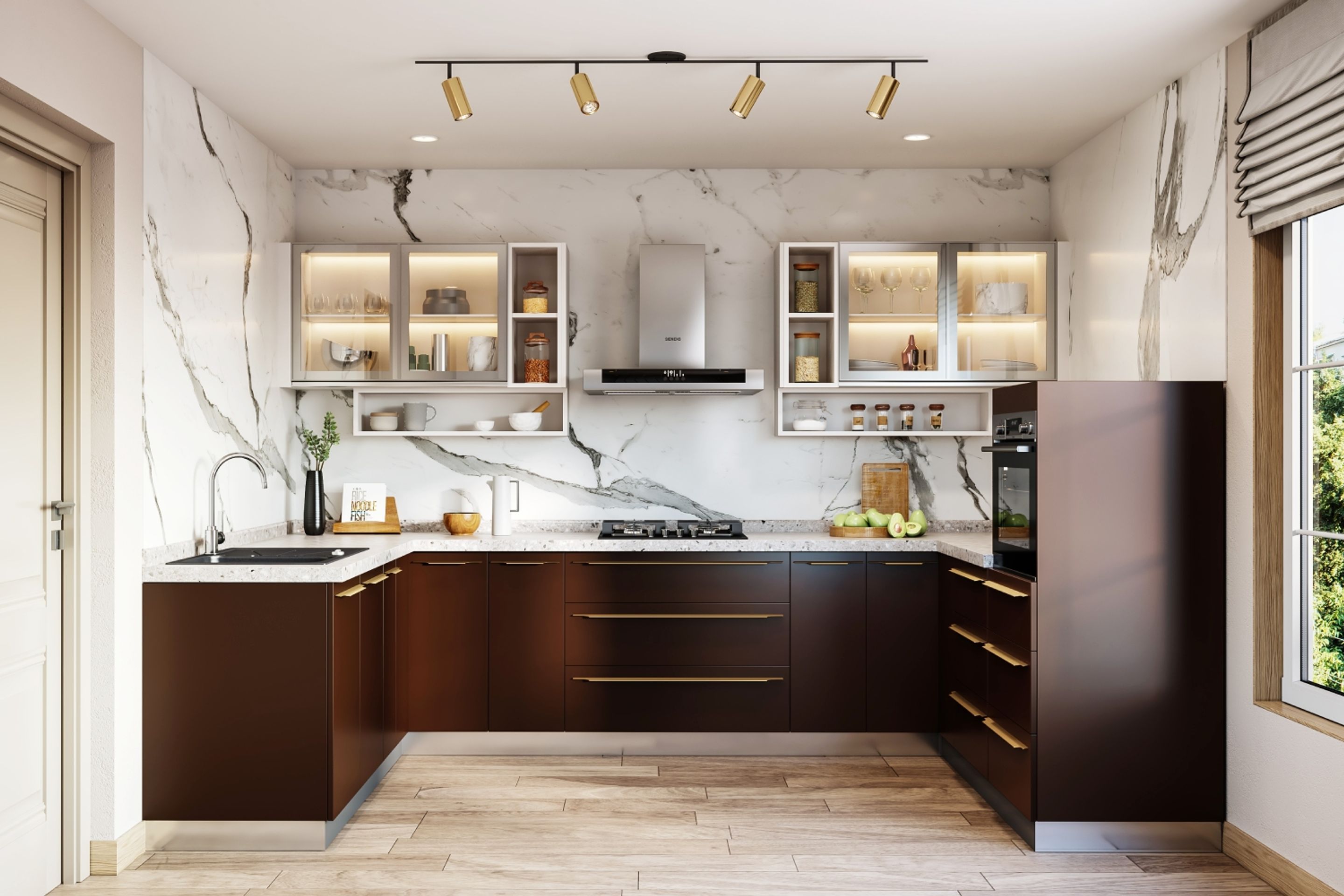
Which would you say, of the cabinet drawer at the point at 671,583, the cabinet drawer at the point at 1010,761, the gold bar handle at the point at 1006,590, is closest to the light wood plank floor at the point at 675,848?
the cabinet drawer at the point at 1010,761

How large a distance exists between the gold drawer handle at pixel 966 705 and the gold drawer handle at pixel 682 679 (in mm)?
699

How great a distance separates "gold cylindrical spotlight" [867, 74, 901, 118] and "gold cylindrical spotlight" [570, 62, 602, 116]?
914 mm

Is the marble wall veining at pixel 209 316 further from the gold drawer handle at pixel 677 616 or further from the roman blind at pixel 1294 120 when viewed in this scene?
the roman blind at pixel 1294 120

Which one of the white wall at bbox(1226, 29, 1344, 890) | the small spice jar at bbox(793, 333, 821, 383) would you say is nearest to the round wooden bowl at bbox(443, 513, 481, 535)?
the small spice jar at bbox(793, 333, 821, 383)

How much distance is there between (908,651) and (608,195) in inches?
98.0

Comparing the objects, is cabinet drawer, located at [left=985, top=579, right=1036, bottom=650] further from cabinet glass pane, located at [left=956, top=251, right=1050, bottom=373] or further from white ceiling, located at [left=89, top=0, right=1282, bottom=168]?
white ceiling, located at [left=89, top=0, right=1282, bottom=168]

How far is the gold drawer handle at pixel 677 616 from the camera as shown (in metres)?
4.07

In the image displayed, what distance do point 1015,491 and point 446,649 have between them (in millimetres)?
2372

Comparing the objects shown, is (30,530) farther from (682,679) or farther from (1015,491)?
(1015,491)

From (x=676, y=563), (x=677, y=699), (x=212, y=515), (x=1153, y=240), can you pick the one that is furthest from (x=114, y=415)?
(x=1153, y=240)

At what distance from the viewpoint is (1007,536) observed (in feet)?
11.1

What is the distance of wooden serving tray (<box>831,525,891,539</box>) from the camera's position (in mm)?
4297

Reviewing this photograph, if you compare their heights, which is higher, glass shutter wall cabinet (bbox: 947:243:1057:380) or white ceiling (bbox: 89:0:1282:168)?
white ceiling (bbox: 89:0:1282:168)

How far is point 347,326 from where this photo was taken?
14.3 feet
